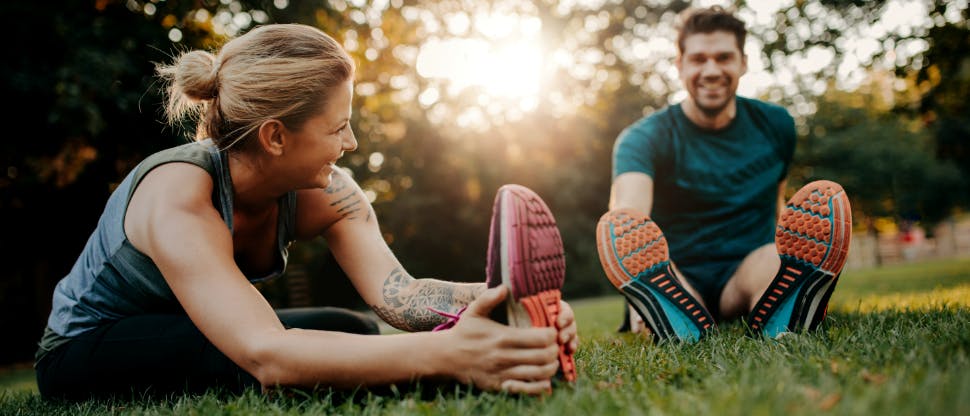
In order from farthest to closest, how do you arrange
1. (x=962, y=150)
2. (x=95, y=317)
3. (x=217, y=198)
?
(x=962, y=150) < (x=95, y=317) < (x=217, y=198)

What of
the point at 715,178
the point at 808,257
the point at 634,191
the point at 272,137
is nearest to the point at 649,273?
the point at 808,257

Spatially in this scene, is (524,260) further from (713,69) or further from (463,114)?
(463,114)

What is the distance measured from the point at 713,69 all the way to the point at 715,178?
584 mm

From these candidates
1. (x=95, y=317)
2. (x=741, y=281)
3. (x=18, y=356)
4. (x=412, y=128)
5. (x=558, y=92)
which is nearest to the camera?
(x=95, y=317)

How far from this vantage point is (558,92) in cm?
1972

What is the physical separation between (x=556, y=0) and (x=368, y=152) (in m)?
7.59

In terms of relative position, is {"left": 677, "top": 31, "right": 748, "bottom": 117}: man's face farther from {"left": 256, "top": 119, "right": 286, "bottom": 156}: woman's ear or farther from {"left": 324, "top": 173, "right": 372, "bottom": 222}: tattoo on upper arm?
{"left": 256, "top": 119, "right": 286, "bottom": 156}: woman's ear

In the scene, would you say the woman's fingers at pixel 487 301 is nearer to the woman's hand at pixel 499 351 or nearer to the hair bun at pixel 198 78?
the woman's hand at pixel 499 351

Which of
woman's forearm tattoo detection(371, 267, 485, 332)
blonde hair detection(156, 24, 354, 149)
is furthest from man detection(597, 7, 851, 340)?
blonde hair detection(156, 24, 354, 149)

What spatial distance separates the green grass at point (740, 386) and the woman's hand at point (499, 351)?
0.05 m

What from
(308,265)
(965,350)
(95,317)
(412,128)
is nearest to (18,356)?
(308,265)

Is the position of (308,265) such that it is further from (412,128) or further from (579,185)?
(579,185)

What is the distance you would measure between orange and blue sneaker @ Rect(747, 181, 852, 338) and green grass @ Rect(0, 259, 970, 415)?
5.3 inches

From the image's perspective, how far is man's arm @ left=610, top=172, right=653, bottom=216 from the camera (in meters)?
3.18
